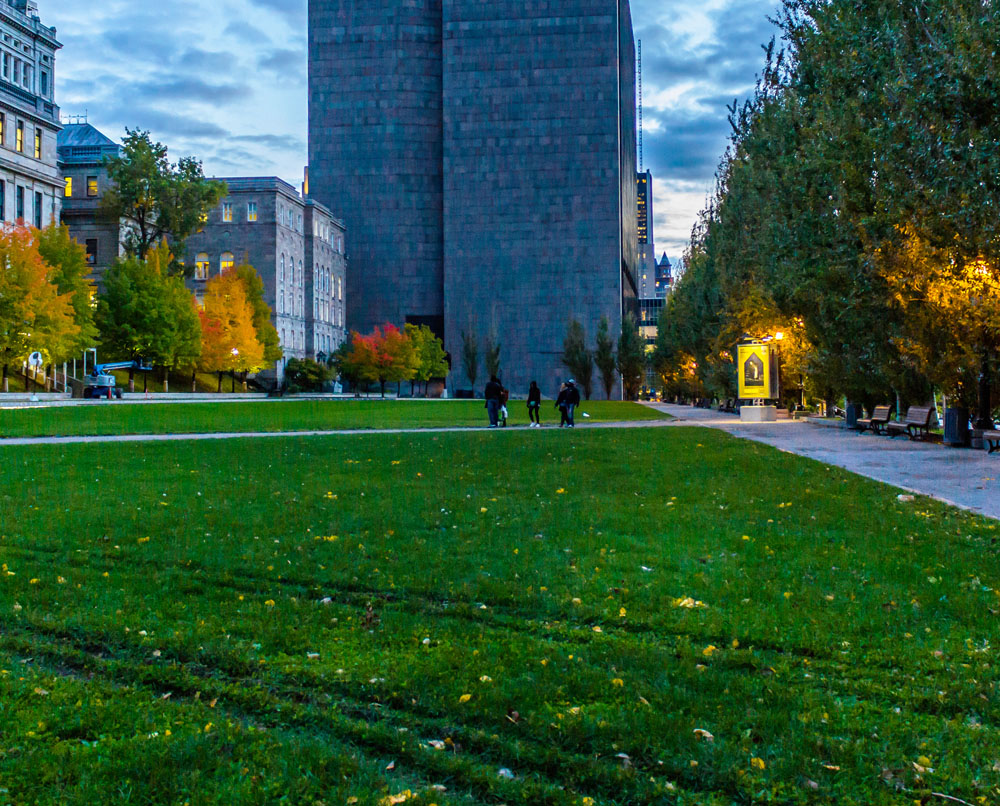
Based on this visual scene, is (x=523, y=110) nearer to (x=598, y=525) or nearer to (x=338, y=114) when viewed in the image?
(x=338, y=114)

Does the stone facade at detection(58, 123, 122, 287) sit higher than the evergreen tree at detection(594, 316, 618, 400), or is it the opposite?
the stone facade at detection(58, 123, 122, 287)

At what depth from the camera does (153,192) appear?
257 ft

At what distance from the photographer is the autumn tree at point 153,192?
78125mm

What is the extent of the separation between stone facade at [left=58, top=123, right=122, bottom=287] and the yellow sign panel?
59896 mm

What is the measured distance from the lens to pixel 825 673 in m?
5.33

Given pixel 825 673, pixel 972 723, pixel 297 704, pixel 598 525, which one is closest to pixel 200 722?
pixel 297 704

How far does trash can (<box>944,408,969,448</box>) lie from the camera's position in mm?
22500

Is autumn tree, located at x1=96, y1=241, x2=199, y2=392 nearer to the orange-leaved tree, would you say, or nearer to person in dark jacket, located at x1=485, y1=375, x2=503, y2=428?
the orange-leaved tree

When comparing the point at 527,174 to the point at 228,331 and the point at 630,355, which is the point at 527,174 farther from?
the point at 228,331

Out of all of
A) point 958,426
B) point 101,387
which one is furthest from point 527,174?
point 958,426

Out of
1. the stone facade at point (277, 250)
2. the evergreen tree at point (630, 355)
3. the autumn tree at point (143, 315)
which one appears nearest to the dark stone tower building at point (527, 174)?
the evergreen tree at point (630, 355)

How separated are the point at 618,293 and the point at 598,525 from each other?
108m

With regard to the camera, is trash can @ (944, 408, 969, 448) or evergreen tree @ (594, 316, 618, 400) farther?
evergreen tree @ (594, 316, 618, 400)

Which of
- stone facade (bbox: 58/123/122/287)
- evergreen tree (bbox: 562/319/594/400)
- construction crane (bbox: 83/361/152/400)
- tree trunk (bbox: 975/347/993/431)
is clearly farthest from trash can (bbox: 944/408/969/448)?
evergreen tree (bbox: 562/319/594/400)
